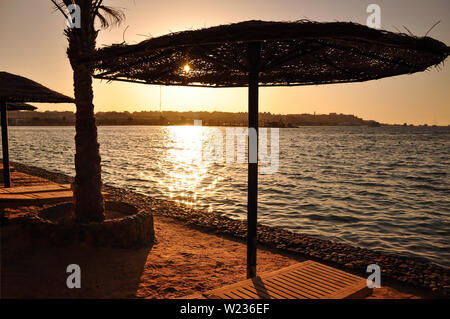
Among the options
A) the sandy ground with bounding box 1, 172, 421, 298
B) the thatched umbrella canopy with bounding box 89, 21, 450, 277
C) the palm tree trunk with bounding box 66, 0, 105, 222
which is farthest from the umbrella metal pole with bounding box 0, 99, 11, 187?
the thatched umbrella canopy with bounding box 89, 21, 450, 277

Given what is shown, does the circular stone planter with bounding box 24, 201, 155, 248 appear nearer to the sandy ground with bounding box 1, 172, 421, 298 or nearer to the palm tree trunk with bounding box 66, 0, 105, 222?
the sandy ground with bounding box 1, 172, 421, 298

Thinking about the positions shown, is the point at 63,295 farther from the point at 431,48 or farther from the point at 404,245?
the point at 404,245

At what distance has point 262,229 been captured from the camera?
9508mm

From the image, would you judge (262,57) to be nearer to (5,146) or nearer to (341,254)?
(341,254)

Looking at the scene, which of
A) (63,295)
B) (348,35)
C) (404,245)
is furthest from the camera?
(404,245)

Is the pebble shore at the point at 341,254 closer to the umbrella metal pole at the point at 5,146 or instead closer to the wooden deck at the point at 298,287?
the wooden deck at the point at 298,287

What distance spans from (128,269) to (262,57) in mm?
4253

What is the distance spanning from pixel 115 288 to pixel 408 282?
527 cm

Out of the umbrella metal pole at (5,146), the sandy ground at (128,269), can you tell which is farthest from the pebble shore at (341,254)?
the umbrella metal pole at (5,146)

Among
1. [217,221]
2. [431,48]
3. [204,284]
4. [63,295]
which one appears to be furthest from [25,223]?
[431,48]

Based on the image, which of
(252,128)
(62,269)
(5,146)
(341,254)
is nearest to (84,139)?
(62,269)

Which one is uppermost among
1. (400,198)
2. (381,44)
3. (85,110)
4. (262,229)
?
(381,44)

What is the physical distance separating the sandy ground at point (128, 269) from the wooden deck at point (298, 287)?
4.34 feet

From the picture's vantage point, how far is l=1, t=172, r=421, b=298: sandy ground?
4.98 meters
